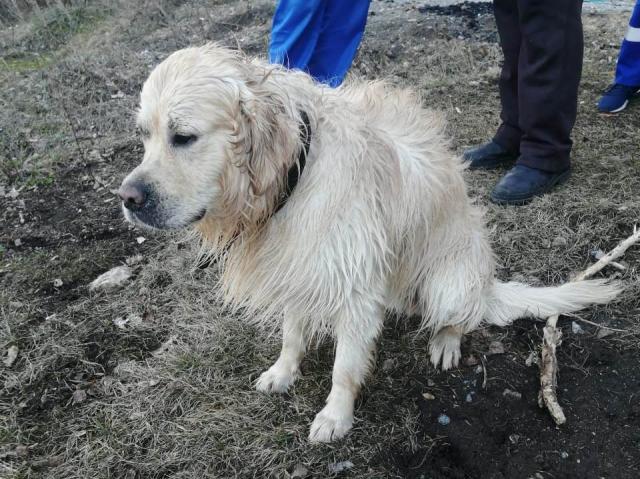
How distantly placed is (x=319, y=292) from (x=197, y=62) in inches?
41.2

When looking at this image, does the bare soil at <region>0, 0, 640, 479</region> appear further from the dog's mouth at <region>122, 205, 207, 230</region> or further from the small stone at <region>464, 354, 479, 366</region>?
the dog's mouth at <region>122, 205, 207, 230</region>

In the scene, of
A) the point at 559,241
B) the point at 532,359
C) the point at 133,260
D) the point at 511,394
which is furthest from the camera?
the point at 133,260

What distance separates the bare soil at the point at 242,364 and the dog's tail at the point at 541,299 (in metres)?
0.09

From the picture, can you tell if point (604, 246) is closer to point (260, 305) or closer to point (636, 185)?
point (636, 185)

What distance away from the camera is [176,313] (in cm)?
313

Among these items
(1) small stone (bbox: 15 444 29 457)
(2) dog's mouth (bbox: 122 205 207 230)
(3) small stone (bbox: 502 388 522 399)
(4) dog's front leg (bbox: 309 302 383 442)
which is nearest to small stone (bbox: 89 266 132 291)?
(1) small stone (bbox: 15 444 29 457)

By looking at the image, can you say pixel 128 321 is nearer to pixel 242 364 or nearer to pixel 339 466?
pixel 242 364

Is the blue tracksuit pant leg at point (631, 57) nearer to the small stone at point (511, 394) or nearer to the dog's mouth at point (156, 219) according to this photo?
the small stone at point (511, 394)

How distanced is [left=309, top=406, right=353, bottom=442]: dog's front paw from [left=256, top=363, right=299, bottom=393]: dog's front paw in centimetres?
30

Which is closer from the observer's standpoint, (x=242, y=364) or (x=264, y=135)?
(x=264, y=135)

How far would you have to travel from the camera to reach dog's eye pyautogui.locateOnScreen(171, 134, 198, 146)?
6.06ft

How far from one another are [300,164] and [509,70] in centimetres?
265

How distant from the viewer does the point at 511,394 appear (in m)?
2.47

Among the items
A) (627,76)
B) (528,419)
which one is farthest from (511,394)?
(627,76)
